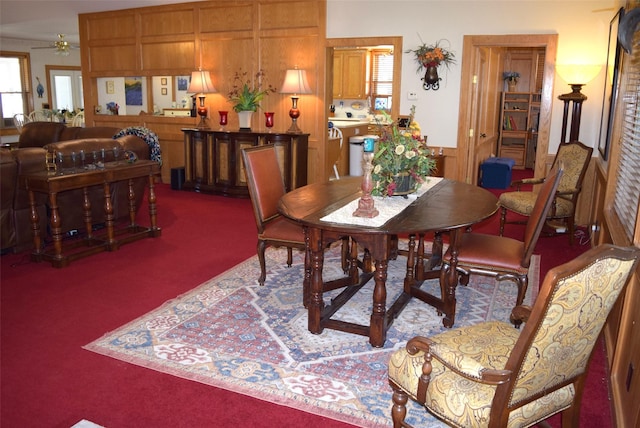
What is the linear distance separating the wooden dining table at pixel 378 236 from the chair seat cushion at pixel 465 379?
802 millimetres

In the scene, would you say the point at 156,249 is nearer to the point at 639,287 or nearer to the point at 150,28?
the point at 639,287

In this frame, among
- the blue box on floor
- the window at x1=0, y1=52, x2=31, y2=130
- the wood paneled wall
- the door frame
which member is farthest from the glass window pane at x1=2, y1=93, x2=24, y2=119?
the door frame

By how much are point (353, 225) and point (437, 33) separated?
446cm

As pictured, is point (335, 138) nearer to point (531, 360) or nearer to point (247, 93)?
point (247, 93)

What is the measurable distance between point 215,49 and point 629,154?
6064mm

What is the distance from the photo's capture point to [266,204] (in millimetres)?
3871

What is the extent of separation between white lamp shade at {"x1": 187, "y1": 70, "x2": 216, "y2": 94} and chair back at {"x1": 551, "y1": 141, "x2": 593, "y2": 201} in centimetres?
486

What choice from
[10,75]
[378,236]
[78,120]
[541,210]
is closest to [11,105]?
[10,75]

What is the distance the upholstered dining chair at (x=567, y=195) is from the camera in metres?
5.07

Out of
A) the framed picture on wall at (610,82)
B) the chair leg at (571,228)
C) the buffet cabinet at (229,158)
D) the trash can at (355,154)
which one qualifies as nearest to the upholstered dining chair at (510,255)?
the framed picture on wall at (610,82)

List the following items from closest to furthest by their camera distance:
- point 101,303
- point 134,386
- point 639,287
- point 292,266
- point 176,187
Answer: point 639,287
point 134,386
point 101,303
point 292,266
point 176,187

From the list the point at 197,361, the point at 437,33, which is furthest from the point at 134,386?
the point at 437,33

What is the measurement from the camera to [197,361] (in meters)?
2.86

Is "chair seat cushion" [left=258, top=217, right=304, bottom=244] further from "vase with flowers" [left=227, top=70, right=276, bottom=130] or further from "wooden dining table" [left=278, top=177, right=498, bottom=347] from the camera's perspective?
"vase with flowers" [left=227, top=70, right=276, bottom=130]
